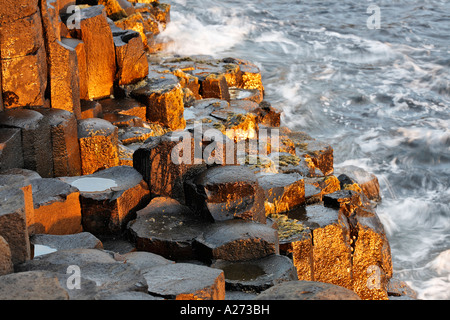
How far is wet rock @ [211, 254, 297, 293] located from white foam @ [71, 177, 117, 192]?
1.28 metres

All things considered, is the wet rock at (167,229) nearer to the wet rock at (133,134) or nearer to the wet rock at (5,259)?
the wet rock at (5,259)

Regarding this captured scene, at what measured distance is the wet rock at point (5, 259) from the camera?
312 cm

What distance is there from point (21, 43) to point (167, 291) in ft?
10.4

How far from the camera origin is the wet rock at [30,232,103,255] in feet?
13.4

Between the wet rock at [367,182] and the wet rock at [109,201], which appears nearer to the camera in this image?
the wet rock at [109,201]

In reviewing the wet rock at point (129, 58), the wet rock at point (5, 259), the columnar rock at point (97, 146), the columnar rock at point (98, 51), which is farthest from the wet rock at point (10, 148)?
the wet rock at point (129, 58)

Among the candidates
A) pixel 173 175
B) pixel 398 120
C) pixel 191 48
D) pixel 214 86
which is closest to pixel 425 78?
pixel 398 120

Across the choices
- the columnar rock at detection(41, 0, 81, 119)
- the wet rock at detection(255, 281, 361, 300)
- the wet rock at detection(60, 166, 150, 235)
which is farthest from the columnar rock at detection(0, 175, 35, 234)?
the columnar rock at detection(41, 0, 81, 119)

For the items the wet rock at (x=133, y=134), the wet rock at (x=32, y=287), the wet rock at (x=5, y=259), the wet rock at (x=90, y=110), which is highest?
the wet rock at (x=32, y=287)

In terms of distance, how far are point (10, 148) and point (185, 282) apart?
8.06ft

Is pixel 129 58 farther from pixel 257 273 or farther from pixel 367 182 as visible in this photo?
pixel 257 273

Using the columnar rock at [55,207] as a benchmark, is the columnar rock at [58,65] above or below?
above

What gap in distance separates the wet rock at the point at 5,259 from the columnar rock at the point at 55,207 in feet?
4.17

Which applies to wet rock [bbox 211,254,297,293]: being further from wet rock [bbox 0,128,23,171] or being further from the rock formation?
wet rock [bbox 0,128,23,171]
